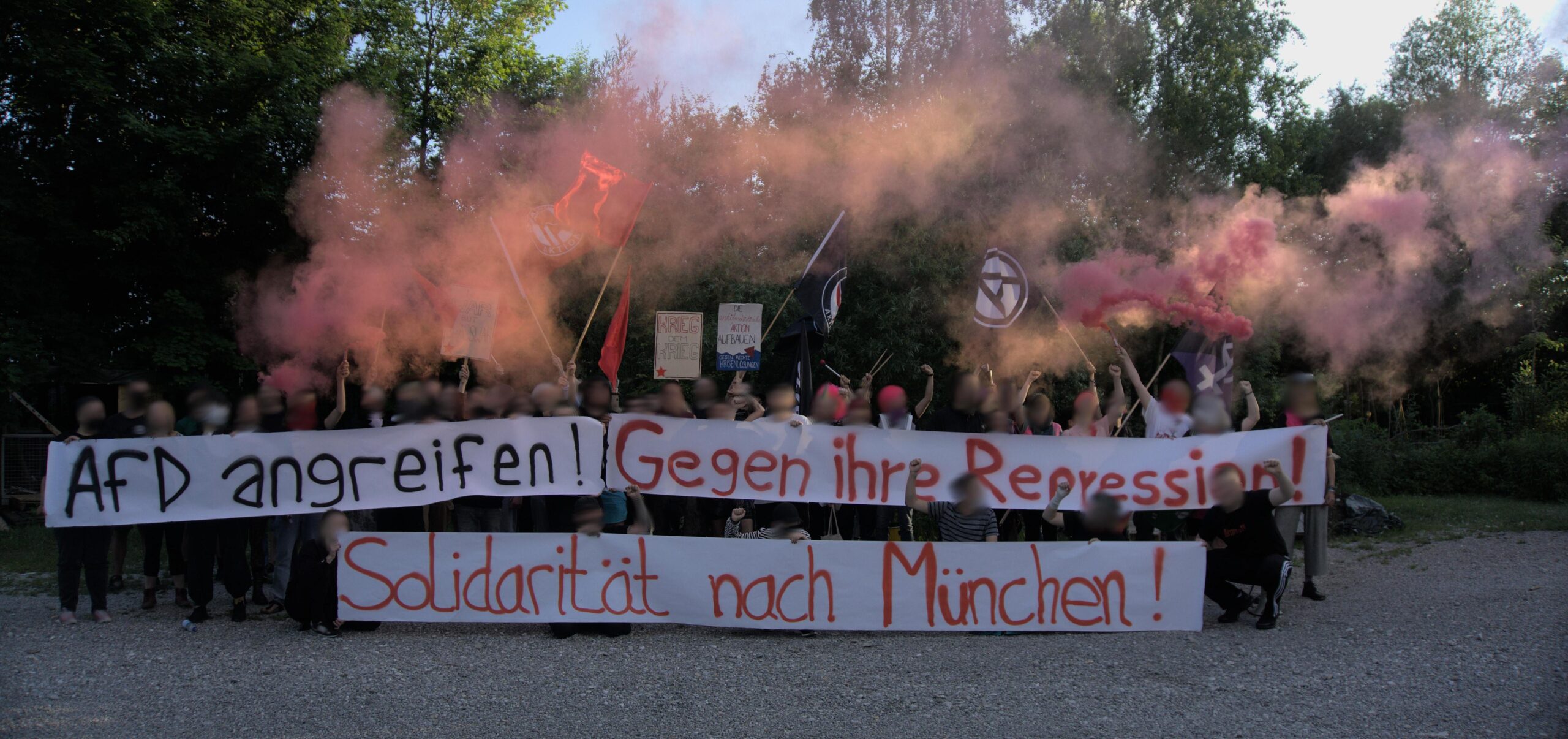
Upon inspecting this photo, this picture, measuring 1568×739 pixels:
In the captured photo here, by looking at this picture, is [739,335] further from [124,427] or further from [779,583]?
[124,427]

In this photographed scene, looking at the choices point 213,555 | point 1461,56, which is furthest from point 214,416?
point 1461,56

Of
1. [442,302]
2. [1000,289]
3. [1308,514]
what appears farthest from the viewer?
[442,302]

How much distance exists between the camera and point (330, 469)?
5.93 meters

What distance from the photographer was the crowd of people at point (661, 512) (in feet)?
19.2

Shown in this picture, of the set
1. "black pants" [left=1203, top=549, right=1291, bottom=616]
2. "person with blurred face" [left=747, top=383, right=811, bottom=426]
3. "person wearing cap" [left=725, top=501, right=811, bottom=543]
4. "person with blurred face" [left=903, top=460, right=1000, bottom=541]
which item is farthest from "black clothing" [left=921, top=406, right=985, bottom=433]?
"black pants" [left=1203, top=549, right=1291, bottom=616]

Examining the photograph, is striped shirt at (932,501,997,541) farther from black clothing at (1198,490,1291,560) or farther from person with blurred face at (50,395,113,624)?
person with blurred face at (50,395,113,624)

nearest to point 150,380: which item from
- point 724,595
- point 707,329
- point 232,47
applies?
point 232,47

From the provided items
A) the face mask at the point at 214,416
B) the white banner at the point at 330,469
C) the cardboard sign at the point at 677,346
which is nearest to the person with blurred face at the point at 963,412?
the white banner at the point at 330,469

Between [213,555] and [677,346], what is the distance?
17.1 feet

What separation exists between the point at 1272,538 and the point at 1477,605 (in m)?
1.76

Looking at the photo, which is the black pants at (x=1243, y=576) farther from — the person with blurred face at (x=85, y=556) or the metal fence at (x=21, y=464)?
the metal fence at (x=21, y=464)

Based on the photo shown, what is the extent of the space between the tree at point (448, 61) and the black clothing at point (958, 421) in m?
11.7

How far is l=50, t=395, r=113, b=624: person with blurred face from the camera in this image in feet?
19.6

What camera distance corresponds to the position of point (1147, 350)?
17562mm
